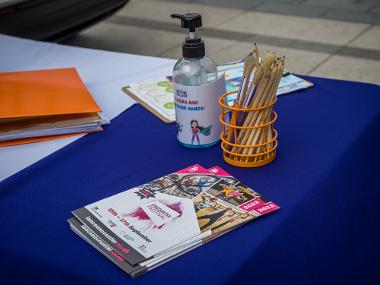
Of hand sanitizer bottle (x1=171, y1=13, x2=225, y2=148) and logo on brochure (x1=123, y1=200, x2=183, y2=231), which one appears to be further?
hand sanitizer bottle (x1=171, y1=13, x2=225, y2=148)

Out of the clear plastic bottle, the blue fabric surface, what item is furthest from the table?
the clear plastic bottle

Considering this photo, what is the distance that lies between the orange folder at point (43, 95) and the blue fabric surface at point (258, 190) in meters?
0.10

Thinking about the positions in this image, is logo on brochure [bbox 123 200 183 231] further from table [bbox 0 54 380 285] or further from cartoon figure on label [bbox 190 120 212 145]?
cartoon figure on label [bbox 190 120 212 145]

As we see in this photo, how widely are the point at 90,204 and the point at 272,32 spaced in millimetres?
3007

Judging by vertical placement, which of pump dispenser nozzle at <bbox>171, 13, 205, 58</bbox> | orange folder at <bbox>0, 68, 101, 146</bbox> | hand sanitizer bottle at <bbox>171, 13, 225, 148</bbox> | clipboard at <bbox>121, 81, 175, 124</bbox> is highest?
pump dispenser nozzle at <bbox>171, 13, 205, 58</bbox>

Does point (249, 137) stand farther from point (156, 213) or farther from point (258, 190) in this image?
point (156, 213)

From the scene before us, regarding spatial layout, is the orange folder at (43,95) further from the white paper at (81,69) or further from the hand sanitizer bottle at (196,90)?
the hand sanitizer bottle at (196,90)

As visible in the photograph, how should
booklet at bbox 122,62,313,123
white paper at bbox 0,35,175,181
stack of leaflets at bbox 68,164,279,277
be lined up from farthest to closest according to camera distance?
booklet at bbox 122,62,313,123 < white paper at bbox 0,35,175,181 < stack of leaflets at bbox 68,164,279,277

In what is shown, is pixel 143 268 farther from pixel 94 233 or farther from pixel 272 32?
pixel 272 32

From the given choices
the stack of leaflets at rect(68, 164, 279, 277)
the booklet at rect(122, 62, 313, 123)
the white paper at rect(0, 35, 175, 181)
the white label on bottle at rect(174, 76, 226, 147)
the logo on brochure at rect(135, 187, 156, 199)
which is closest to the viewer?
the stack of leaflets at rect(68, 164, 279, 277)

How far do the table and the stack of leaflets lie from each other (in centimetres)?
2

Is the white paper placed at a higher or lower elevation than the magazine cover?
lower

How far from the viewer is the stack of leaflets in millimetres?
Answer: 965

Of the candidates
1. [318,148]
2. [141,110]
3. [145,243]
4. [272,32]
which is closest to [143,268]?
[145,243]
